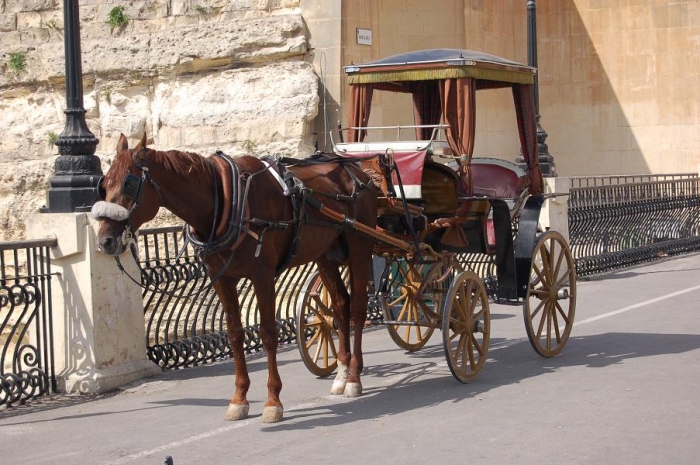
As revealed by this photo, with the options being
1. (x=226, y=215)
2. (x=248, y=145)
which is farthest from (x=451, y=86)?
(x=248, y=145)

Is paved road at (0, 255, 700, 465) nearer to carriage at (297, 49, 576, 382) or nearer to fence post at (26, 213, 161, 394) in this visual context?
fence post at (26, 213, 161, 394)

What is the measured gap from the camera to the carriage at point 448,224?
884 cm

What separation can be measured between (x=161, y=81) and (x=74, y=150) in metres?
10.2

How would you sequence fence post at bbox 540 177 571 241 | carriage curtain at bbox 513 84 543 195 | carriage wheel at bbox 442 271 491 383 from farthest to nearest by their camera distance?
fence post at bbox 540 177 571 241
carriage curtain at bbox 513 84 543 195
carriage wheel at bbox 442 271 491 383

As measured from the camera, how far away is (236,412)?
25.0 ft

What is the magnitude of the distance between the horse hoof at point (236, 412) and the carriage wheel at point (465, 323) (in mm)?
1721

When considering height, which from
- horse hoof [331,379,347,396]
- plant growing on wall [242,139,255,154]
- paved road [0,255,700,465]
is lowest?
paved road [0,255,700,465]

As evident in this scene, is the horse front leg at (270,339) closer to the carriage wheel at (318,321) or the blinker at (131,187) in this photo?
the blinker at (131,187)

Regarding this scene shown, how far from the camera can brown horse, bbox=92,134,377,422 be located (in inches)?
272

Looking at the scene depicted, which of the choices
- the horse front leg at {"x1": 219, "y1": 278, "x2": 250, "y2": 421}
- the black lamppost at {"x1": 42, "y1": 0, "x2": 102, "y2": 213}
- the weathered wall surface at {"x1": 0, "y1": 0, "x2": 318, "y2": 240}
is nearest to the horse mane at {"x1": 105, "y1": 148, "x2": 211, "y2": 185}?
the horse front leg at {"x1": 219, "y1": 278, "x2": 250, "y2": 421}

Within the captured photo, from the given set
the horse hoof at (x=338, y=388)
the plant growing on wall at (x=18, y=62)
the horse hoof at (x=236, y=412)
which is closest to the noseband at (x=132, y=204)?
the horse hoof at (x=236, y=412)

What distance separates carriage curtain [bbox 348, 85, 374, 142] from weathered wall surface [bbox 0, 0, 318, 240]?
25.6ft

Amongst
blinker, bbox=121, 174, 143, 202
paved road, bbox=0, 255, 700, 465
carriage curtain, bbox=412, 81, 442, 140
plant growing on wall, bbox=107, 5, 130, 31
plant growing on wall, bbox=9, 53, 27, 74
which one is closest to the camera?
paved road, bbox=0, 255, 700, 465

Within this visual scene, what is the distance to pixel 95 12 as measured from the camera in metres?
20.2
